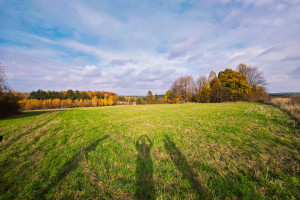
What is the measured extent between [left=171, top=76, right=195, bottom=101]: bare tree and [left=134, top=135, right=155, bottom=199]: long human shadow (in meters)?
52.1

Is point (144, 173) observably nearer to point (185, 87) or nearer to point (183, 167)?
point (183, 167)

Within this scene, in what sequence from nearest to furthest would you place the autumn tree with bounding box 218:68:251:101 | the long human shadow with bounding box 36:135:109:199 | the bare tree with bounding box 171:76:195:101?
1. the long human shadow with bounding box 36:135:109:199
2. the autumn tree with bounding box 218:68:251:101
3. the bare tree with bounding box 171:76:195:101

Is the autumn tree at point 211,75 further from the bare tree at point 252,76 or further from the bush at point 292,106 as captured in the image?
the bush at point 292,106

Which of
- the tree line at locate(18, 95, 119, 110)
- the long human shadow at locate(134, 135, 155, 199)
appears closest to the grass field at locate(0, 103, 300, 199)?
the long human shadow at locate(134, 135, 155, 199)

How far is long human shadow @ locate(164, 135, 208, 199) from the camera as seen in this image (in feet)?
9.41

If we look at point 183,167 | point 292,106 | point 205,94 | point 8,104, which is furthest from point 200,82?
point 8,104

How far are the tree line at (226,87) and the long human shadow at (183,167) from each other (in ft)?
118

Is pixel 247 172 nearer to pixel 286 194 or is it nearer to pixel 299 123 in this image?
pixel 286 194

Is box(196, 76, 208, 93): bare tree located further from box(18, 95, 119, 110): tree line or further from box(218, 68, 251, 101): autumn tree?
box(18, 95, 119, 110): tree line

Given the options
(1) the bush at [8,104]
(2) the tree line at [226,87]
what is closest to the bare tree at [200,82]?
(2) the tree line at [226,87]

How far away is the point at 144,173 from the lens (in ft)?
11.8

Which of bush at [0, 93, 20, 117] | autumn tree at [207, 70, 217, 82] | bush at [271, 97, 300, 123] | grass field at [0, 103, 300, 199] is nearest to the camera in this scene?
grass field at [0, 103, 300, 199]

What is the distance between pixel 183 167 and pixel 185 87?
53.7 m

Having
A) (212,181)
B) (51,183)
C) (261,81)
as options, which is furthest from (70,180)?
(261,81)
